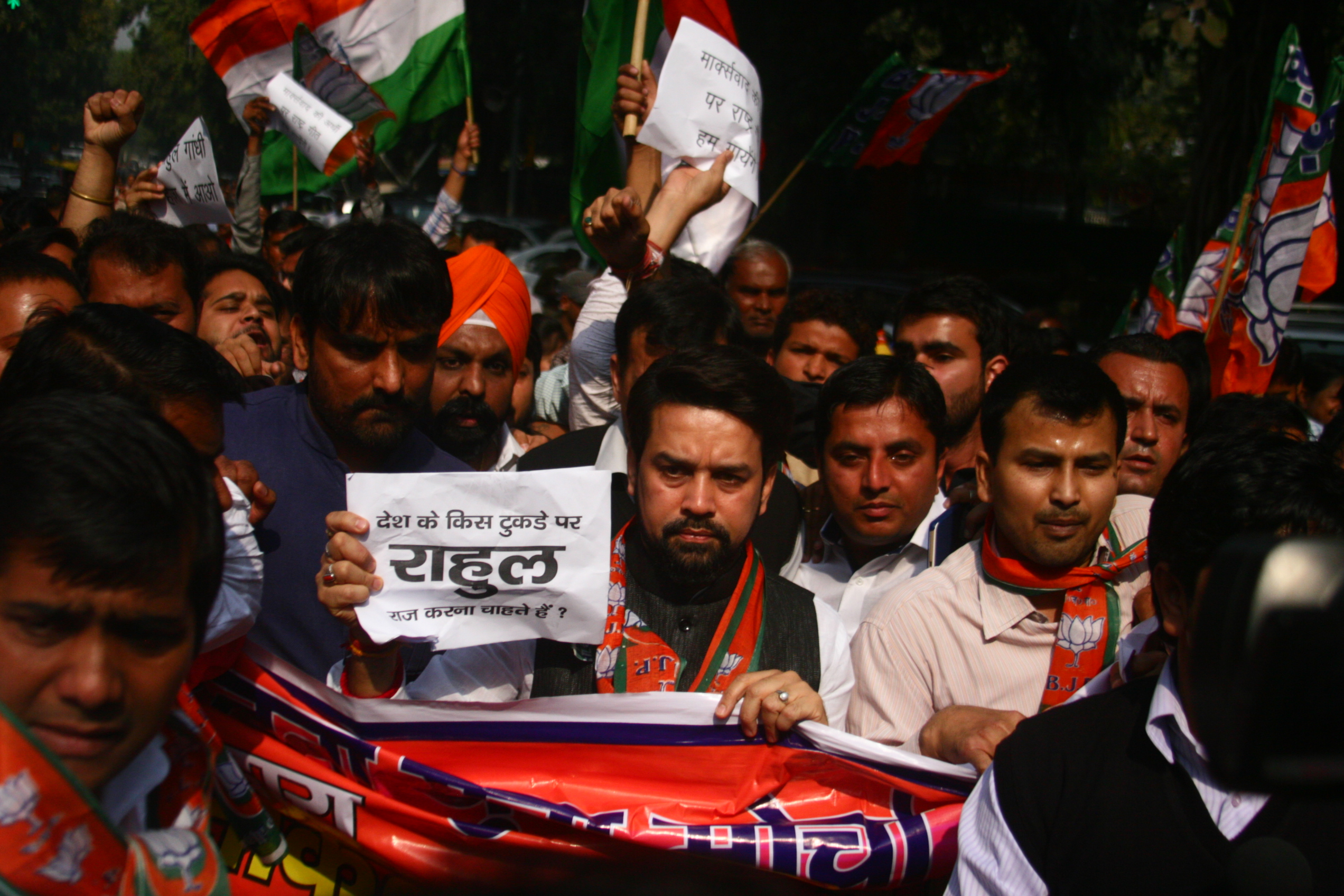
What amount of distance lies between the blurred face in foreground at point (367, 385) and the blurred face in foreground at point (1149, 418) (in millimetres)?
2418

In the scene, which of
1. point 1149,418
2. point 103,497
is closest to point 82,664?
point 103,497

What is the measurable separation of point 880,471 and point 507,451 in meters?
1.61

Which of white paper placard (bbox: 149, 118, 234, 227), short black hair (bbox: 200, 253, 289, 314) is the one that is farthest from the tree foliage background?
short black hair (bbox: 200, 253, 289, 314)

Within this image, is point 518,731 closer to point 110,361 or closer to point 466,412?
point 110,361

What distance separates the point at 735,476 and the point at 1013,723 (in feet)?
2.86

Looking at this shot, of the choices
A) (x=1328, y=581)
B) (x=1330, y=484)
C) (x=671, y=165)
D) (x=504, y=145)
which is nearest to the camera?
(x=1328, y=581)

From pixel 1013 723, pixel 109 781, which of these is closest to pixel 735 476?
pixel 1013 723

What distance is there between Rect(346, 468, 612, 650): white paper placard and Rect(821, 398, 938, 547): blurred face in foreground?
44.4 inches

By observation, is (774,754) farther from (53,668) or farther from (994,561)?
(53,668)

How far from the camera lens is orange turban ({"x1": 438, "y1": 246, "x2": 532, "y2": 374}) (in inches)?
159

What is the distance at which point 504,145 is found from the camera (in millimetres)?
22156

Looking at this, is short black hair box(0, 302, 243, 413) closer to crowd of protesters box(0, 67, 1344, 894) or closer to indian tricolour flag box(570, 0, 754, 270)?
crowd of protesters box(0, 67, 1344, 894)

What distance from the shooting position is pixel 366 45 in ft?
20.5

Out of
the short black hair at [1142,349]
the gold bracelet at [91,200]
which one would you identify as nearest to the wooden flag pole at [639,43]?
the short black hair at [1142,349]
